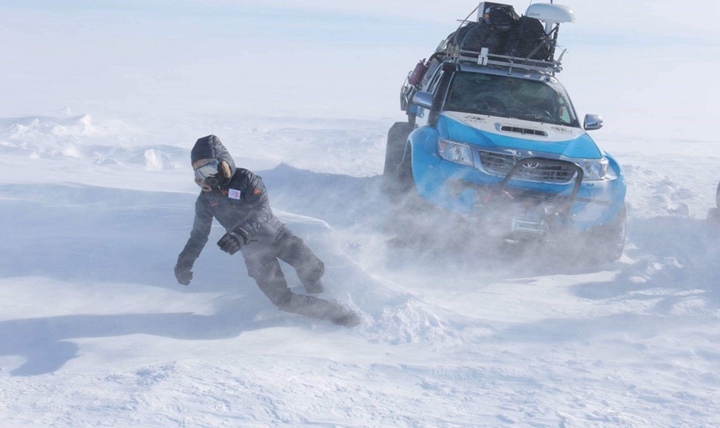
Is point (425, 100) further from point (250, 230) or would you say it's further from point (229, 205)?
point (250, 230)

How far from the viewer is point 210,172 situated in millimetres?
4113

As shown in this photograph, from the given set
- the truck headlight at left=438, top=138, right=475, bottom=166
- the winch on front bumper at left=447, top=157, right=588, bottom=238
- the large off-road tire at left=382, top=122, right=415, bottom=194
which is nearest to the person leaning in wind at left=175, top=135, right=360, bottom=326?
the winch on front bumper at left=447, top=157, right=588, bottom=238

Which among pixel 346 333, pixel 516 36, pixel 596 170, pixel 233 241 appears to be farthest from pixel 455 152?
pixel 516 36

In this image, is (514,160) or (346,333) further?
(514,160)

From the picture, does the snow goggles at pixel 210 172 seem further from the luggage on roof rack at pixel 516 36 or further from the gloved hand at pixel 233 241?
the luggage on roof rack at pixel 516 36

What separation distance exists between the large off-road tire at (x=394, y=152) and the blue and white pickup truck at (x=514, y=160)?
259 mm

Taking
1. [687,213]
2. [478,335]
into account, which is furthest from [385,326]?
[687,213]

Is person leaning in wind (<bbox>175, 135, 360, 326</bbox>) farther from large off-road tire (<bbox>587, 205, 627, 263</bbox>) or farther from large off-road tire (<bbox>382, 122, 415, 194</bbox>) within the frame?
large off-road tire (<bbox>382, 122, 415, 194</bbox>)

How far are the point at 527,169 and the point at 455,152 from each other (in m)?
0.65

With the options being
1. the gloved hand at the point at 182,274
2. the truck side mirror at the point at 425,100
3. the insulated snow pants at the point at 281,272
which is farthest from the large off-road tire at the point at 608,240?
the gloved hand at the point at 182,274

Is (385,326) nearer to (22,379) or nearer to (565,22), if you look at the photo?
(22,379)

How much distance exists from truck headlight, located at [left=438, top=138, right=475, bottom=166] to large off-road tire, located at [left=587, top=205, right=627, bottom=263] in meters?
1.30

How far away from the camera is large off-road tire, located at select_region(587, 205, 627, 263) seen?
18.6 ft

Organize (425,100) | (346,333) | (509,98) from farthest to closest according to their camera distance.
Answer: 1. (509,98)
2. (425,100)
3. (346,333)
